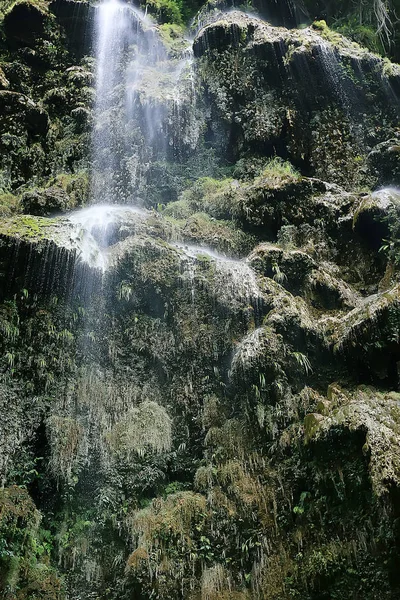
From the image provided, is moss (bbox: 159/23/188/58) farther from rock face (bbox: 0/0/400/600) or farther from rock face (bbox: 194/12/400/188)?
rock face (bbox: 0/0/400/600)

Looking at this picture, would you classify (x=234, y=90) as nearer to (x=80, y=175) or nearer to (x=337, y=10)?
(x=80, y=175)

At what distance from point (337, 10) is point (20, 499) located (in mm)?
17465

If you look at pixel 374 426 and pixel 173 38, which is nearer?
pixel 374 426

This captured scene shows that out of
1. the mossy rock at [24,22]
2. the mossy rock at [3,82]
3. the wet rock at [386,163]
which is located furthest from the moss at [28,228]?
the mossy rock at [24,22]

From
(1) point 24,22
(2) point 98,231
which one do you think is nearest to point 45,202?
(2) point 98,231

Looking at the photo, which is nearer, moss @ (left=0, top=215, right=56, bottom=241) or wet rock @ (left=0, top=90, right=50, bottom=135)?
moss @ (left=0, top=215, right=56, bottom=241)

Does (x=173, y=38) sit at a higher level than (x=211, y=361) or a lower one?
higher

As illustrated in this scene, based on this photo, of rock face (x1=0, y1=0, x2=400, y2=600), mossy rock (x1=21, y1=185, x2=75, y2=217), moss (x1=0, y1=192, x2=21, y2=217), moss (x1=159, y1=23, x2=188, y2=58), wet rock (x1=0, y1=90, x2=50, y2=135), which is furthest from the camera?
moss (x1=159, y1=23, x2=188, y2=58)

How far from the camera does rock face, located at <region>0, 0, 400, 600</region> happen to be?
22.2 ft

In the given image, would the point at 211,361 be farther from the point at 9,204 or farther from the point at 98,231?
the point at 9,204

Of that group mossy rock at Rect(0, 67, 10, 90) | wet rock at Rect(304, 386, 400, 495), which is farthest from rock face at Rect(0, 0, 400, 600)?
mossy rock at Rect(0, 67, 10, 90)

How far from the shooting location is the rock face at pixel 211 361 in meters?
6.75

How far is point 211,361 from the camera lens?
8688 mm

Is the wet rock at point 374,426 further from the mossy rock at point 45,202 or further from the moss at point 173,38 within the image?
the moss at point 173,38
